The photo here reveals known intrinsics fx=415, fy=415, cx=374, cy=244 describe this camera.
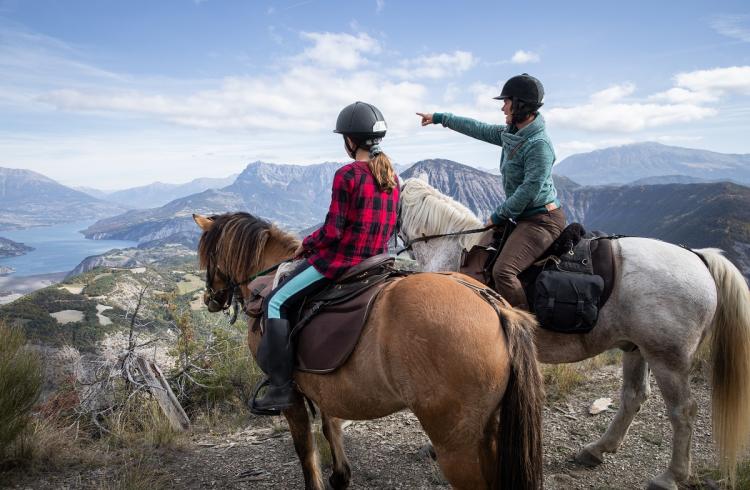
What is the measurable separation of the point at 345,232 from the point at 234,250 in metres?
1.57

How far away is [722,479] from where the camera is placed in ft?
12.1

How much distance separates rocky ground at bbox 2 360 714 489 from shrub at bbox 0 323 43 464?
0.43 metres

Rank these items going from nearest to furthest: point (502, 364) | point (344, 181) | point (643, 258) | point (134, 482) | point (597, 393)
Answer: point (502, 364), point (344, 181), point (134, 482), point (643, 258), point (597, 393)

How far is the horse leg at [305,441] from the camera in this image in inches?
137

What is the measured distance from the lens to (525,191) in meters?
3.98

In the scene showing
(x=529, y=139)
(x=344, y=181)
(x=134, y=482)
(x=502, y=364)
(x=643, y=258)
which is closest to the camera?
(x=502, y=364)

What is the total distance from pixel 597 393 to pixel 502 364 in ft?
15.6

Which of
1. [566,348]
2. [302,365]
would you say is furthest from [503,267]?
[302,365]

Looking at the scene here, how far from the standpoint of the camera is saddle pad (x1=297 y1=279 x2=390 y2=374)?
268 cm

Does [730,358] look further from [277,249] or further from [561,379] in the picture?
[277,249]

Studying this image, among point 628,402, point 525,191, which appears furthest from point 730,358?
point 525,191

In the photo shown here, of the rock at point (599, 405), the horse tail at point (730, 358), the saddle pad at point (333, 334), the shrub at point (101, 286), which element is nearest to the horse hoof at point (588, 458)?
the horse tail at point (730, 358)

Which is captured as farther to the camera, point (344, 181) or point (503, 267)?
point (503, 267)

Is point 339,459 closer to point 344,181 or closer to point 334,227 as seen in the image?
point 334,227
